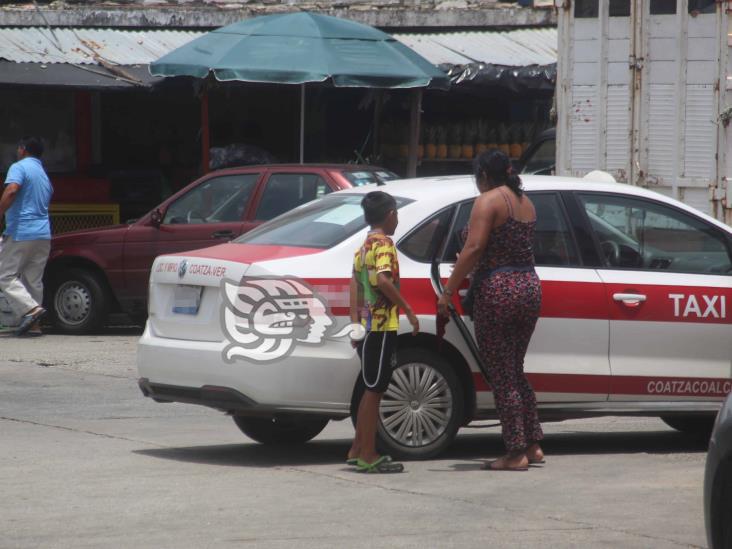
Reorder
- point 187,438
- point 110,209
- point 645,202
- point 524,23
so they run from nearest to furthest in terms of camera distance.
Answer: point 645,202 → point 187,438 → point 110,209 → point 524,23

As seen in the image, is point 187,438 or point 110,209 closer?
point 187,438

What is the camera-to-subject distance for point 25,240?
15.1m

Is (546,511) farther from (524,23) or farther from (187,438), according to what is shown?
(524,23)

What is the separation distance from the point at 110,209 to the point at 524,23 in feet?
21.7

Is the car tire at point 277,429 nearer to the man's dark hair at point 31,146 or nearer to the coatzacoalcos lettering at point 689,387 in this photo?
the coatzacoalcos lettering at point 689,387

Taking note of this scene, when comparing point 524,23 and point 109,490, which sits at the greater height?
point 524,23

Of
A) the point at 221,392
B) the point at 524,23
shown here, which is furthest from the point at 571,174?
the point at 524,23

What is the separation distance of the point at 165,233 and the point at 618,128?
4686 millimetres

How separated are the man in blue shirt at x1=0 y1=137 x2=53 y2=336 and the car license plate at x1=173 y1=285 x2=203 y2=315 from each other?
683cm

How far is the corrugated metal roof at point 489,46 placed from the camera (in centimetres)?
1950

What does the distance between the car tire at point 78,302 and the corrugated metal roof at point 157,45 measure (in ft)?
12.6

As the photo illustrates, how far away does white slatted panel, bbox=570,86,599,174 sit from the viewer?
13422mm

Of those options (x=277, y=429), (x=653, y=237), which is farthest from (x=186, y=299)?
(x=653, y=237)

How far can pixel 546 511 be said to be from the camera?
7.09 metres
